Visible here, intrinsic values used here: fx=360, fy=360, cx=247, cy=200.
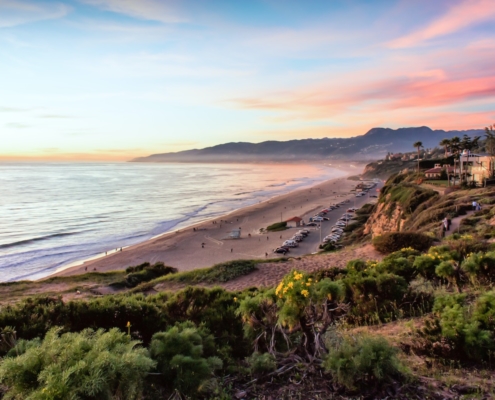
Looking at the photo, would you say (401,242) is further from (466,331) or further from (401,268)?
(466,331)

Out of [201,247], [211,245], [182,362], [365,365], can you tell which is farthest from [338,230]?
[182,362]

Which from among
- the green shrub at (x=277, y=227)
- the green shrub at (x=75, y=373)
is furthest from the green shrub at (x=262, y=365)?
the green shrub at (x=277, y=227)

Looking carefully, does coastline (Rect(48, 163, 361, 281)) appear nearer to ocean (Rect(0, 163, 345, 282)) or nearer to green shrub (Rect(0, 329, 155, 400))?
ocean (Rect(0, 163, 345, 282))

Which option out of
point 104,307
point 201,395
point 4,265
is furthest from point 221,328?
point 4,265

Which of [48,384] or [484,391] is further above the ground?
[48,384]

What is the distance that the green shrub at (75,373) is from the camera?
3332 mm

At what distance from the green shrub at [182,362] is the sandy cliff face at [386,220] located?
2725 centimetres

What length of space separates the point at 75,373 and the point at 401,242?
16761 mm

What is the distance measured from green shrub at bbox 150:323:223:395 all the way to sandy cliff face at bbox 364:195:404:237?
2725 cm

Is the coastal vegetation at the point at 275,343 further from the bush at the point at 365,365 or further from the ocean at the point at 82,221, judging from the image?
the ocean at the point at 82,221

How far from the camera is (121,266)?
1130 inches

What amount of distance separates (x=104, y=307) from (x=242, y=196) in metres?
65.9

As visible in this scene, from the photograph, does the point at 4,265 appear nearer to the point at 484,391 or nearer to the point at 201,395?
the point at 201,395

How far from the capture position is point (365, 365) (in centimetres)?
429
